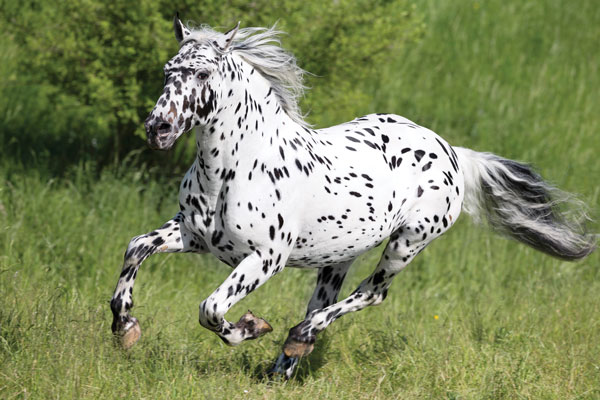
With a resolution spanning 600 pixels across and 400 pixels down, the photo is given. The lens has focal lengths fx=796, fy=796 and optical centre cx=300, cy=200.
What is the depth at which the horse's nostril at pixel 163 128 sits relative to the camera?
12.2 feet

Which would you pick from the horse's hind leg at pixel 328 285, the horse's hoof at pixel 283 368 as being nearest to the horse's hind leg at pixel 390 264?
the horse's hind leg at pixel 328 285

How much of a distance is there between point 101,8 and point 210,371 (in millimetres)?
3721

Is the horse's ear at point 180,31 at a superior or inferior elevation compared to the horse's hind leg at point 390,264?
superior

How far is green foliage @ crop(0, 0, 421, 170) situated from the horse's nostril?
123 inches

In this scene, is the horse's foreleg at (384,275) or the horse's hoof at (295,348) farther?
the horse's foreleg at (384,275)

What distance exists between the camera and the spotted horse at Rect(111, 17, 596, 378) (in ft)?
13.1

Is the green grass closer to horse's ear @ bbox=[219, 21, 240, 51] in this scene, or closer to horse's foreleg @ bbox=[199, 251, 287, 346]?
horse's foreleg @ bbox=[199, 251, 287, 346]

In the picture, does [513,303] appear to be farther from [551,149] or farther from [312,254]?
[551,149]

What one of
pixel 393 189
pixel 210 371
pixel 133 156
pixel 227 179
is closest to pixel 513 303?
pixel 393 189

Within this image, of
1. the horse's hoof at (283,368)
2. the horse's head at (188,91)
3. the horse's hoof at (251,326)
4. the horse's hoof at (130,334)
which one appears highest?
the horse's head at (188,91)

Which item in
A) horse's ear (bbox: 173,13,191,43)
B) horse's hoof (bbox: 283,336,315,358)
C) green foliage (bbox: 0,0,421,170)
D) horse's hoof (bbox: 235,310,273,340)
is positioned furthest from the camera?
green foliage (bbox: 0,0,421,170)

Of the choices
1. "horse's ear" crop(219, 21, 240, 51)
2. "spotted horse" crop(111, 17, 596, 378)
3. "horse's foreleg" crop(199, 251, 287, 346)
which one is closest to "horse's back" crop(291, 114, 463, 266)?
"spotted horse" crop(111, 17, 596, 378)

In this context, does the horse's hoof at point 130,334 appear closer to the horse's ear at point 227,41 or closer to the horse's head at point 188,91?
the horse's head at point 188,91

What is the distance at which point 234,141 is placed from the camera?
13.6ft
